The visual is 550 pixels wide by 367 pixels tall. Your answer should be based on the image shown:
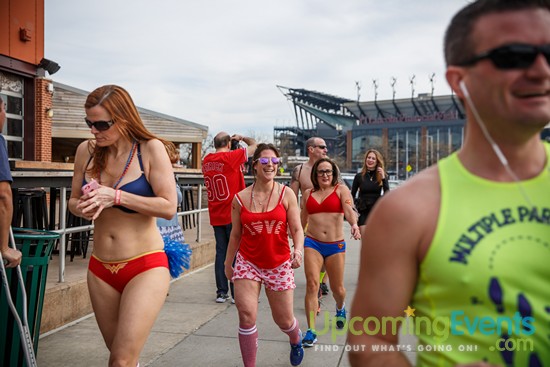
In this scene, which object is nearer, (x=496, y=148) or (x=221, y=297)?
(x=496, y=148)

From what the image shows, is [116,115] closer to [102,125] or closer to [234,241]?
[102,125]

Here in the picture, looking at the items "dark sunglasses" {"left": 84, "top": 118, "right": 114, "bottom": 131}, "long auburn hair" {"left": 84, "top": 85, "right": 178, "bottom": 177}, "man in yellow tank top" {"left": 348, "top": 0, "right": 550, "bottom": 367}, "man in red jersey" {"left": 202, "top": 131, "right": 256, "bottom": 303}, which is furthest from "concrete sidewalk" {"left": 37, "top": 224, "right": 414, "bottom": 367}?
"man in yellow tank top" {"left": 348, "top": 0, "right": 550, "bottom": 367}

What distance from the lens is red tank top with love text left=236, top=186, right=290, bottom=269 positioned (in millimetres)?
4652

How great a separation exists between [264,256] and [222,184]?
2.75m

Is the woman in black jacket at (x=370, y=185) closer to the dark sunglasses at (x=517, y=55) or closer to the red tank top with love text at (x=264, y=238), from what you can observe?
the red tank top with love text at (x=264, y=238)

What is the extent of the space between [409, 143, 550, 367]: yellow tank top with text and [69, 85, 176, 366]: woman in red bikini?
1.99 meters

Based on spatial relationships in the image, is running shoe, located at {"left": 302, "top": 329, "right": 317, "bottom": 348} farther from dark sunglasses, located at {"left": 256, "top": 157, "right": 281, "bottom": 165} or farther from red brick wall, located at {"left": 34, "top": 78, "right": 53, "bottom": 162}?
red brick wall, located at {"left": 34, "top": 78, "right": 53, "bottom": 162}

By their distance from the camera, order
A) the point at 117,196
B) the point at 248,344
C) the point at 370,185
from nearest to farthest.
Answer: the point at 117,196 < the point at 248,344 < the point at 370,185

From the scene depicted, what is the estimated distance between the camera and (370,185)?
8.92 metres

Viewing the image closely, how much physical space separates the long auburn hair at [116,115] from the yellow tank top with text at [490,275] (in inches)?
90.7

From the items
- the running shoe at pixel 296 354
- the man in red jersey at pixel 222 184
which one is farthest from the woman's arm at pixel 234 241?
the man in red jersey at pixel 222 184

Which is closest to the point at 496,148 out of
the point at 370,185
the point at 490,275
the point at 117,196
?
the point at 490,275

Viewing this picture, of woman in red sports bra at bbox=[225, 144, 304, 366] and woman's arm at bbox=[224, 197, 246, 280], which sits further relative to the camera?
woman's arm at bbox=[224, 197, 246, 280]

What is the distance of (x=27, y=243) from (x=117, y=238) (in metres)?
0.94
